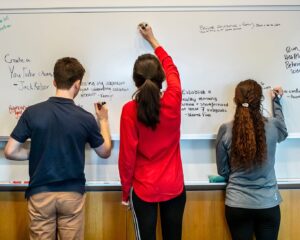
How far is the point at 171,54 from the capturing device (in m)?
2.10

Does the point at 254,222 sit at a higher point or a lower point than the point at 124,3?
lower

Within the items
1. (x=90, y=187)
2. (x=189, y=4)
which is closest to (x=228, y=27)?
(x=189, y=4)

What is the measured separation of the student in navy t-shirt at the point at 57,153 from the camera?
5.24ft

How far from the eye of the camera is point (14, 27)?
6.85ft

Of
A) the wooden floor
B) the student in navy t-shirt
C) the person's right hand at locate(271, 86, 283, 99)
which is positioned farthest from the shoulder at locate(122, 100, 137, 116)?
the person's right hand at locate(271, 86, 283, 99)

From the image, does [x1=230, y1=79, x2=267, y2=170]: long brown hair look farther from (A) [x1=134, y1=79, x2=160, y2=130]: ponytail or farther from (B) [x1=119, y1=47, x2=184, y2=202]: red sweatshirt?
(A) [x1=134, y1=79, x2=160, y2=130]: ponytail

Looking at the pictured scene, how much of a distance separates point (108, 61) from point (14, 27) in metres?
0.60

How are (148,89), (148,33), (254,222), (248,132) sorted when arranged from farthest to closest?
(148,33) < (254,222) < (248,132) < (148,89)

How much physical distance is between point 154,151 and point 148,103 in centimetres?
24

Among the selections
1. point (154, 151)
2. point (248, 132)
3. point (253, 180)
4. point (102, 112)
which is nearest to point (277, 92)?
point (248, 132)

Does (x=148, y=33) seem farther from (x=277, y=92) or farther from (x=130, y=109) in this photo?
(x=277, y=92)

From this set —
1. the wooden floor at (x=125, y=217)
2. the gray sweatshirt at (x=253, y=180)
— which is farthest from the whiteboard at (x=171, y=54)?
the wooden floor at (x=125, y=217)

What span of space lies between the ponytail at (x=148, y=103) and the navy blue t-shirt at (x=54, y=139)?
276mm

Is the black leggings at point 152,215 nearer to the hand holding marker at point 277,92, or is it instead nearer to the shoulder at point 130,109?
the shoulder at point 130,109
